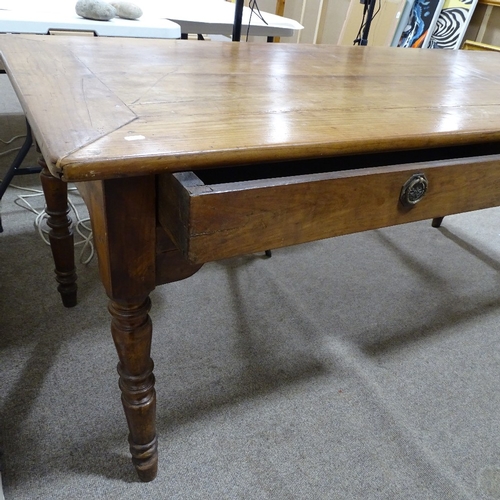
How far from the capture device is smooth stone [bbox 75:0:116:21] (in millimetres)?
1189

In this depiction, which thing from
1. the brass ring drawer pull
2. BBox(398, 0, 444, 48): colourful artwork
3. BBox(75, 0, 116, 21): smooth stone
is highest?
BBox(75, 0, 116, 21): smooth stone

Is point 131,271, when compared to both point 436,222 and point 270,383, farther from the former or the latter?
A: point 436,222

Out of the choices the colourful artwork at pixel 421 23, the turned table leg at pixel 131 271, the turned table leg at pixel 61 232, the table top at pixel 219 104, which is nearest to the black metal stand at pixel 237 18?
the table top at pixel 219 104

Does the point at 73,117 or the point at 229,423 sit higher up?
the point at 73,117

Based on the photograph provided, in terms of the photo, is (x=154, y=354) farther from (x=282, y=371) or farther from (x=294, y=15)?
(x=294, y=15)

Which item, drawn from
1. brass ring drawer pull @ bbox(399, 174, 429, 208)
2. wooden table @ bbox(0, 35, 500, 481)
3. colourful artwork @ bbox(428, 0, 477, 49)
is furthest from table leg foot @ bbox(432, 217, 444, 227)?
colourful artwork @ bbox(428, 0, 477, 49)

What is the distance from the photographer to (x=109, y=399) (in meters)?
0.89

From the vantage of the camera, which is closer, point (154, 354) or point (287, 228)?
point (287, 228)

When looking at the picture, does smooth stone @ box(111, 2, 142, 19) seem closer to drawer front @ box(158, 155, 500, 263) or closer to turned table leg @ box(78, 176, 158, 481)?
turned table leg @ box(78, 176, 158, 481)

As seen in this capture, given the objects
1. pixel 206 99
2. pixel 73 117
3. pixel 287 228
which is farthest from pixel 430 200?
pixel 73 117

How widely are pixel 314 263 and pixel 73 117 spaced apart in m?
0.97

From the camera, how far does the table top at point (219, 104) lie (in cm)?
46

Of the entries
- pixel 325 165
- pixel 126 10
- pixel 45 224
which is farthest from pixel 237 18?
pixel 45 224

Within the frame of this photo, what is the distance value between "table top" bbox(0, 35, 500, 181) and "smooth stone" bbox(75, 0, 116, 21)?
329 millimetres
